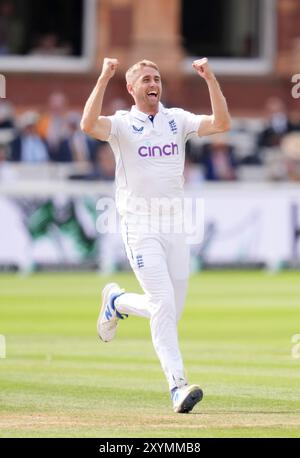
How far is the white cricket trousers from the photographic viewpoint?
10.0 m

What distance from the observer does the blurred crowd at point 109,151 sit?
26.6 metres

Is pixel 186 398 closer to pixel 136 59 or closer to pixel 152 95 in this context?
pixel 152 95

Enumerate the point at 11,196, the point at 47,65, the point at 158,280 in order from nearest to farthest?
the point at 158,280
the point at 11,196
the point at 47,65

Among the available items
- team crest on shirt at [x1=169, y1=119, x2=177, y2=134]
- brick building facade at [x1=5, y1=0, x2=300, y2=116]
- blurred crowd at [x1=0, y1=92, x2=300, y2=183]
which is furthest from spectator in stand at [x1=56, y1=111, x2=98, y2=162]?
team crest on shirt at [x1=169, y1=119, x2=177, y2=134]

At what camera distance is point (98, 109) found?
396 inches

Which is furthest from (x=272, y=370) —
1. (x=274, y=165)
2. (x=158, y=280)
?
(x=274, y=165)

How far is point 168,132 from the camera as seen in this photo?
10430mm

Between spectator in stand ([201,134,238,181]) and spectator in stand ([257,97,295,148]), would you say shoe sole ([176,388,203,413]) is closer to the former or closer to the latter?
spectator in stand ([201,134,238,181])

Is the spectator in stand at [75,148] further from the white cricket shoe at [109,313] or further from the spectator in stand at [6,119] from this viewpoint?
the white cricket shoe at [109,313]

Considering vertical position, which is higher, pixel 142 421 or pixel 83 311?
pixel 83 311

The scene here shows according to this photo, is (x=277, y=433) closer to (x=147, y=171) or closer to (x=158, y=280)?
(x=158, y=280)

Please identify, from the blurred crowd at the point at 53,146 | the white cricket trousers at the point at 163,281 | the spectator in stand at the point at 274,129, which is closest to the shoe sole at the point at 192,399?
the white cricket trousers at the point at 163,281

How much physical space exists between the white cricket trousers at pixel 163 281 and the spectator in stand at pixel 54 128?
16.6 m

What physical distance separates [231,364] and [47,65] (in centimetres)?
2156
